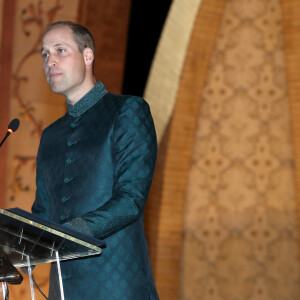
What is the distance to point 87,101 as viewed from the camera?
1.91 metres

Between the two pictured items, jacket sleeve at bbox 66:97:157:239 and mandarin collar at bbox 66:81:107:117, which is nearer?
jacket sleeve at bbox 66:97:157:239

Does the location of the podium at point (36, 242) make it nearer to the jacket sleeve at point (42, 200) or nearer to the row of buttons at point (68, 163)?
the row of buttons at point (68, 163)

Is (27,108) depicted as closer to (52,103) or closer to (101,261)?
(52,103)

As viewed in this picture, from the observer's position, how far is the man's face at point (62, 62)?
1815 mm

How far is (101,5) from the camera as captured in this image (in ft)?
14.0

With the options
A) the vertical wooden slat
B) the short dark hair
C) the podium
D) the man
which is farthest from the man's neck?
the vertical wooden slat

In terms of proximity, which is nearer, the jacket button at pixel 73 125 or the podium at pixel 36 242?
the podium at pixel 36 242

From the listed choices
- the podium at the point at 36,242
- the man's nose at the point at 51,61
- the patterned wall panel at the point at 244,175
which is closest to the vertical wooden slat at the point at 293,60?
the patterned wall panel at the point at 244,175

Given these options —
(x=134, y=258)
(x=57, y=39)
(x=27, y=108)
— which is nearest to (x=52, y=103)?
(x=27, y=108)

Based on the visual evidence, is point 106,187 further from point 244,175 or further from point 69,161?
point 244,175

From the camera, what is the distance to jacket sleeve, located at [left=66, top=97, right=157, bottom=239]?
1613mm

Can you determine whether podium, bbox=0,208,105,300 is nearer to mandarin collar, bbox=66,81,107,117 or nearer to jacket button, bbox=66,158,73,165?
jacket button, bbox=66,158,73,165

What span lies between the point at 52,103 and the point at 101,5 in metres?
0.97

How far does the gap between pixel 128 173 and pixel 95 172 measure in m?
0.11
